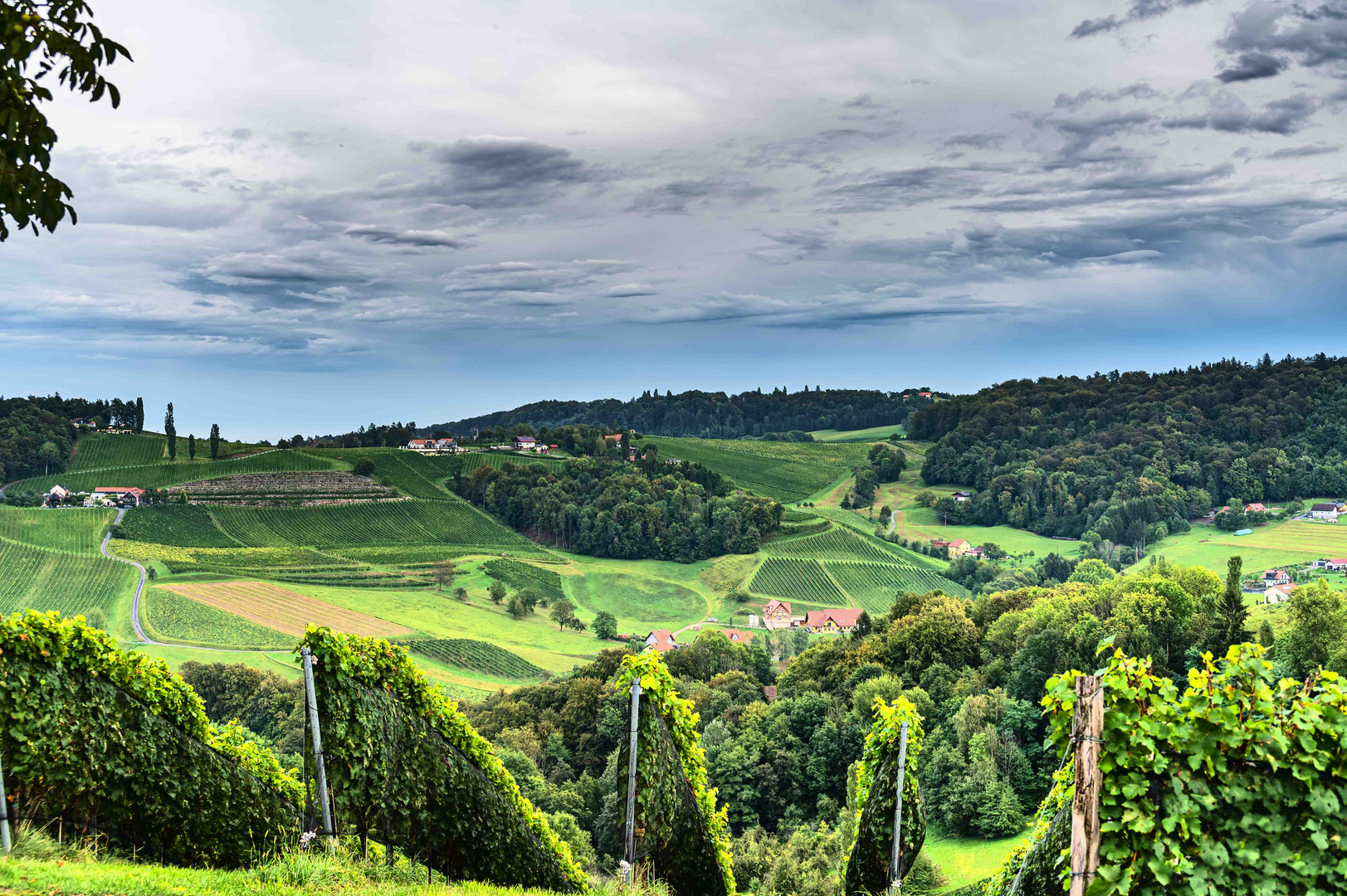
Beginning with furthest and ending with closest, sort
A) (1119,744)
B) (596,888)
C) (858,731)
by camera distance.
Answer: (858,731)
(596,888)
(1119,744)

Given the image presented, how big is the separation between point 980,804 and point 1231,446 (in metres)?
140

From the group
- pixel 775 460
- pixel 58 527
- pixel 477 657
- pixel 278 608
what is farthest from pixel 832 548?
pixel 58 527

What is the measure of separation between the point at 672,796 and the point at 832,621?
311 feet

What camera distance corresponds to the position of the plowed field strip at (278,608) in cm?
8662

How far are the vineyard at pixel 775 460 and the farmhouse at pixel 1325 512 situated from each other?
71878 millimetres

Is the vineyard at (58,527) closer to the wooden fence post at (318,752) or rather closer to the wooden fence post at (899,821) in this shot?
the wooden fence post at (318,752)

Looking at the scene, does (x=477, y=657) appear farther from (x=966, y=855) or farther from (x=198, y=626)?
(x=966, y=855)

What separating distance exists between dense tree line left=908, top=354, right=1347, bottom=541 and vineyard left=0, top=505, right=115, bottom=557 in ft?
393

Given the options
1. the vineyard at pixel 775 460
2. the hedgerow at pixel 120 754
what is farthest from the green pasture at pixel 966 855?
the vineyard at pixel 775 460

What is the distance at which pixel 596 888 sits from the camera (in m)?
9.48

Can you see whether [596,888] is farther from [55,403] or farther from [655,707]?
[55,403]

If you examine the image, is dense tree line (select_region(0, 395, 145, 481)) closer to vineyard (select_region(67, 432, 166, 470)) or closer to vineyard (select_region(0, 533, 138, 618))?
vineyard (select_region(67, 432, 166, 470))

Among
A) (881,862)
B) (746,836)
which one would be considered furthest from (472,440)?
(881,862)

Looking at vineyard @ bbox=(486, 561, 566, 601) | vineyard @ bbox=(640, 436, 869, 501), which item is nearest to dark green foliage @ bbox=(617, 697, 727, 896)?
vineyard @ bbox=(486, 561, 566, 601)
